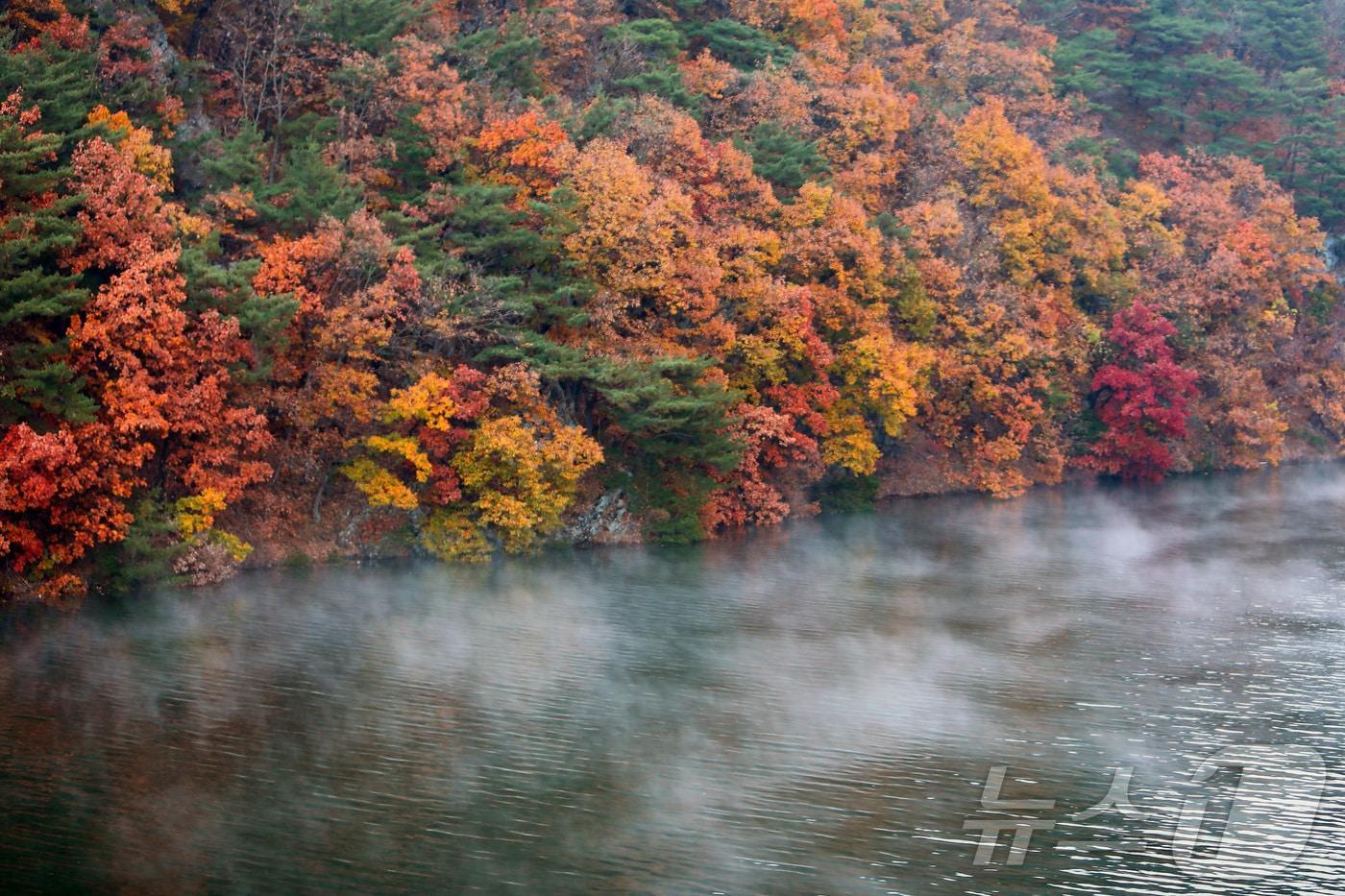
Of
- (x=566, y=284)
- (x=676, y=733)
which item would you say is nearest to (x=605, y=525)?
(x=566, y=284)

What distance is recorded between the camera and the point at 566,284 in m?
47.4

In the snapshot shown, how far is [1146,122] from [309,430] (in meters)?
76.5

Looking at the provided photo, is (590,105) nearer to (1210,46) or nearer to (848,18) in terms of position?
(848,18)

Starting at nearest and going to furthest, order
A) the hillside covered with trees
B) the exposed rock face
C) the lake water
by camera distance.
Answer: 1. the lake water
2. the hillside covered with trees
3. the exposed rock face

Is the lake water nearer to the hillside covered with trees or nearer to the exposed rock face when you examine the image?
the exposed rock face

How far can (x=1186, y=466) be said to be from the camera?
73500 millimetres

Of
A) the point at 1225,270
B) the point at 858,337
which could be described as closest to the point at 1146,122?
the point at 1225,270

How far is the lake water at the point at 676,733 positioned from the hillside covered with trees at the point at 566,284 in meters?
3.79

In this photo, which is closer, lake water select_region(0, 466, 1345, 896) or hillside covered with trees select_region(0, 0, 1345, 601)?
lake water select_region(0, 466, 1345, 896)

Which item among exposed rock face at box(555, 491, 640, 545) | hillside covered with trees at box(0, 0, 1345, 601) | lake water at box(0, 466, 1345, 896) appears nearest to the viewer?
lake water at box(0, 466, 1345, 896)

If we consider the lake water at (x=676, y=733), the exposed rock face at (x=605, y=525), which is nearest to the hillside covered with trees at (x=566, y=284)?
the exposed rock face at (x=605, y=525)

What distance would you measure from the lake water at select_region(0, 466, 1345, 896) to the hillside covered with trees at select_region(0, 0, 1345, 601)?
3.79 metres

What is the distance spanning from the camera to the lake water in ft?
67.9

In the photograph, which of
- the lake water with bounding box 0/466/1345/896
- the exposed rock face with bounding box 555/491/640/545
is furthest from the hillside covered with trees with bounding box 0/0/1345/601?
the lake water with bounding box 0/466/1345/896
